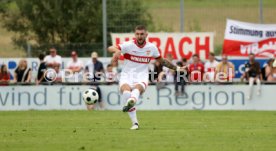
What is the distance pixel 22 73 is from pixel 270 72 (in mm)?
8933

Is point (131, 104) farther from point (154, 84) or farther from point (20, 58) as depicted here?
point (20, 58)

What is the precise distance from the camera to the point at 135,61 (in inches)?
711

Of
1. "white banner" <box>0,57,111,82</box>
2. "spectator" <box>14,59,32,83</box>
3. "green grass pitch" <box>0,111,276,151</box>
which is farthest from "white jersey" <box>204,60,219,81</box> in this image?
"green grass pitch" <box>0,111,276,151</box>

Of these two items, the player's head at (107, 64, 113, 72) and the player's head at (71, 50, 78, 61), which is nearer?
the player's head at (107, 64, 113, 72)

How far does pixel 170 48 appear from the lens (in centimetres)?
3061

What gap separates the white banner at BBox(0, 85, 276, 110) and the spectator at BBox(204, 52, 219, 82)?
0.41m

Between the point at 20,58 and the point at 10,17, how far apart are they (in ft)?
11.7

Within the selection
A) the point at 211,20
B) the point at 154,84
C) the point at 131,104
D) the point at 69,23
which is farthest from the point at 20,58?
the point at 131,104

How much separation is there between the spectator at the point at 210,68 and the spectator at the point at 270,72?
1797mm

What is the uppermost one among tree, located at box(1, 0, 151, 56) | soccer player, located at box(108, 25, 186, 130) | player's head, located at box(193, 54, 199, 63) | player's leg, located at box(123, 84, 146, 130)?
tree, located at box(1, 0, 151, 56)

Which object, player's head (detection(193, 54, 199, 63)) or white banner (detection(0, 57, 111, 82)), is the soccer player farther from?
white banner (detection(0, 57, 111, 82))

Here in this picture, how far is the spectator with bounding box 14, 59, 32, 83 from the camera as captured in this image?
2959 centimetres

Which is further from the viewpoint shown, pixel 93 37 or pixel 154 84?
pixel 93 37

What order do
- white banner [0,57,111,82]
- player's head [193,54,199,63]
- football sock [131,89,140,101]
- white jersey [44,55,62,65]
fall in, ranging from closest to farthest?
football sock [131,89,140,101], player's head [193,54,199,63], white jersey [44,55,62,65], white banner [0,57,111,82]
